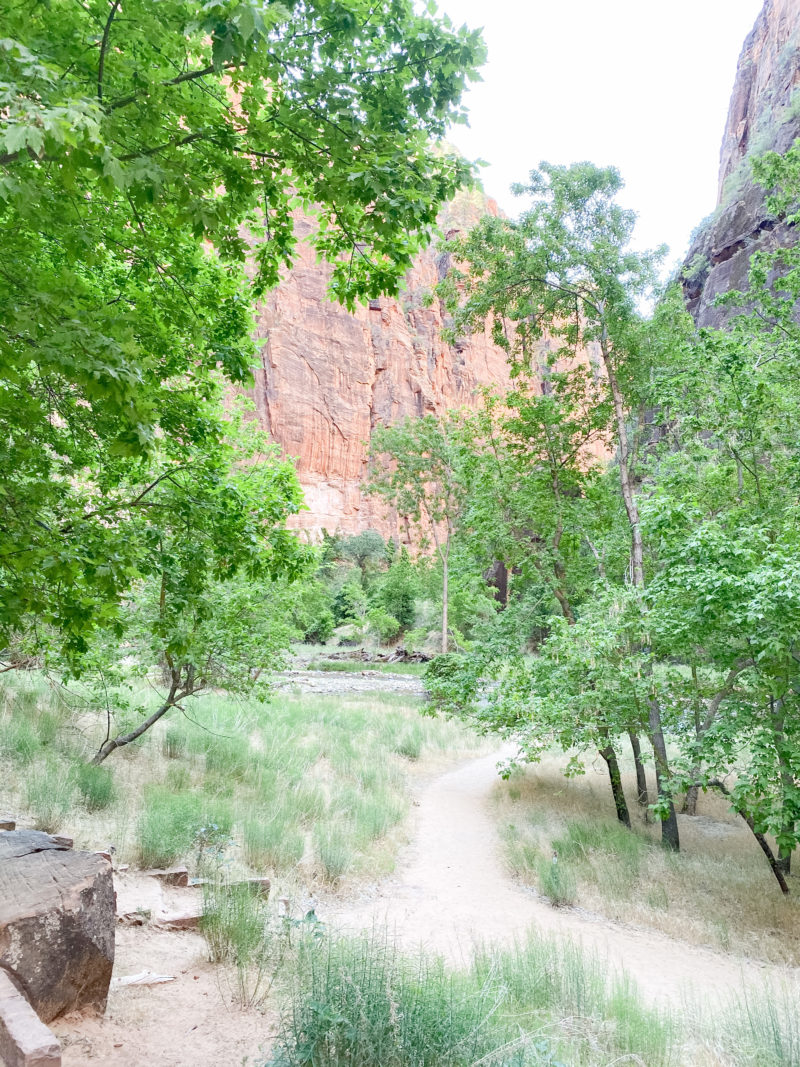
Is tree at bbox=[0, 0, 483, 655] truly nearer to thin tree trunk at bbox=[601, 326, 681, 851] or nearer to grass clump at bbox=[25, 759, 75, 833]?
grass clump at bbox=[25, 759, 75, 833]

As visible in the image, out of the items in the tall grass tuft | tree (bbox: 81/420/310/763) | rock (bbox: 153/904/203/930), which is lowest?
rock (bbox: 153/904/203/930)

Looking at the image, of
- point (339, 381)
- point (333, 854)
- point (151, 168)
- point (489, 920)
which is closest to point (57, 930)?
point (151, 168)

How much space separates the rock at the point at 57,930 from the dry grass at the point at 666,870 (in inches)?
222

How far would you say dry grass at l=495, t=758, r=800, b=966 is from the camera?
6457mm

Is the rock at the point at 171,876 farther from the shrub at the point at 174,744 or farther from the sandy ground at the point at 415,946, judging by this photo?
the shrub at the point at 174,744

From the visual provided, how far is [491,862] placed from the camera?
844cm

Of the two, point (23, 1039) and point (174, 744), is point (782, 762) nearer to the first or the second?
point (23, 1039)

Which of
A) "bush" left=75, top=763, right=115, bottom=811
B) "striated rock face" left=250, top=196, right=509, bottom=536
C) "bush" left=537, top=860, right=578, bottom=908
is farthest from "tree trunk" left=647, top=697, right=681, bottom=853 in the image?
"striated rock face" left=250, top=196, right=509, bottom=536

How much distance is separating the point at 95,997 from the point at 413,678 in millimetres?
25132

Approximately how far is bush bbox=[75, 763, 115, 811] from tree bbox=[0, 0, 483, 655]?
4.38m

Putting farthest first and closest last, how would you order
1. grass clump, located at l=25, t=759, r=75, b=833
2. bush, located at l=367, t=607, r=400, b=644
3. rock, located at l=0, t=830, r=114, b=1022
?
bush, located at l=367, t=607, r=400, b=644 < grass clump, located at l=25, t=759, r=75, b=833 < rock, located at l=0, t=830, r=114, b=1022

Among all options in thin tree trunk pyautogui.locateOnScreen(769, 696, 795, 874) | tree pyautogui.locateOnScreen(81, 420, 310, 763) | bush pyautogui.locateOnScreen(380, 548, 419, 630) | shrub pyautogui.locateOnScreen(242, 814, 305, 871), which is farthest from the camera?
bush pyautogui.locateOnScreen(380, 548, 419, 630)

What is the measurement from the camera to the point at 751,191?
27859 mm

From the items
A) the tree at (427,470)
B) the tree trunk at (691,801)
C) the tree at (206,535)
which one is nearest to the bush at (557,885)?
the tree trunk at (691,801)
